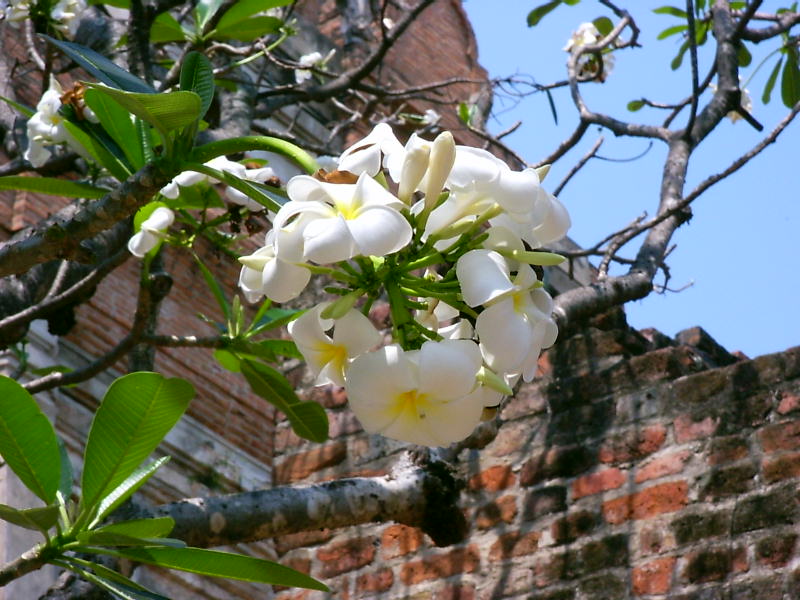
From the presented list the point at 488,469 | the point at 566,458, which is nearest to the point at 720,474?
the point at 566,458

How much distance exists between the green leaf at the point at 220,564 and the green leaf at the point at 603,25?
3.16 metres

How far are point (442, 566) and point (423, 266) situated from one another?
2.14 meters

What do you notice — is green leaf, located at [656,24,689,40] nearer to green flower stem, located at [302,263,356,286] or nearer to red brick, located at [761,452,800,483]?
red brick, located at [761,452,800,483]

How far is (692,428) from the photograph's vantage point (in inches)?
105

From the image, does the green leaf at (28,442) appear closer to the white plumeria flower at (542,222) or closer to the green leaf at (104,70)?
the green leaf at (104,70)

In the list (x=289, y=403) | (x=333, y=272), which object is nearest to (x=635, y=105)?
(x=289, y=403)

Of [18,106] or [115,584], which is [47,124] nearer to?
[18,106]

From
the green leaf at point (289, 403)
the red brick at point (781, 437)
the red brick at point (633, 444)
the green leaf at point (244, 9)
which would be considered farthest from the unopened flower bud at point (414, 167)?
Answer: the red brick at point (633, 444)

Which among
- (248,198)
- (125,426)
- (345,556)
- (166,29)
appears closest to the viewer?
(125,426)

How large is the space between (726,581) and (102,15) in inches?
84.6

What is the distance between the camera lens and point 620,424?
9.24ft

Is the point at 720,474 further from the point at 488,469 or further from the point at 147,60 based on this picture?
the point at 147,60

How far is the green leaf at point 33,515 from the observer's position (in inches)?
48.8

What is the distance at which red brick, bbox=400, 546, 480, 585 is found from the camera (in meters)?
2.85
